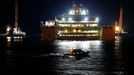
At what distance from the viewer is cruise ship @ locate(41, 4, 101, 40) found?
6009 inches

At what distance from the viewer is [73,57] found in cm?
8144

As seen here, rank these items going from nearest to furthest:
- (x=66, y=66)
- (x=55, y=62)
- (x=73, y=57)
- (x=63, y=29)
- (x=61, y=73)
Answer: (x=61, y=73) < (x=66, y=66) < (x=55, y=62) < (x=73, y=57) < (x=63, y=29)

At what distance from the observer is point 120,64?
235 feet

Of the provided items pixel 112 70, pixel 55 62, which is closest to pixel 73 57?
pixel 55 62

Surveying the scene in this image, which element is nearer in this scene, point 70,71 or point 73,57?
point 70,71

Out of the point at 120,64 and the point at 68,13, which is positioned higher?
the point at 68,13

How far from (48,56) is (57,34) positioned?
73.2 meters

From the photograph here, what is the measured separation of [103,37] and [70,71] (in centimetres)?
9768

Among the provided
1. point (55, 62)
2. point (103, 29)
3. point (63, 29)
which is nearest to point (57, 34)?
point (63, 29)

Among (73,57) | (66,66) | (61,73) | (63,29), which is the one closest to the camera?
(61,73)

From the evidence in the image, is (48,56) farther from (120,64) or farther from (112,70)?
(112,70)

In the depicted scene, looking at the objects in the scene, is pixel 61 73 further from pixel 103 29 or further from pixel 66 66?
pixel 103 29

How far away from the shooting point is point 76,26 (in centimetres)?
15300

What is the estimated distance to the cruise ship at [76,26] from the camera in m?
153
